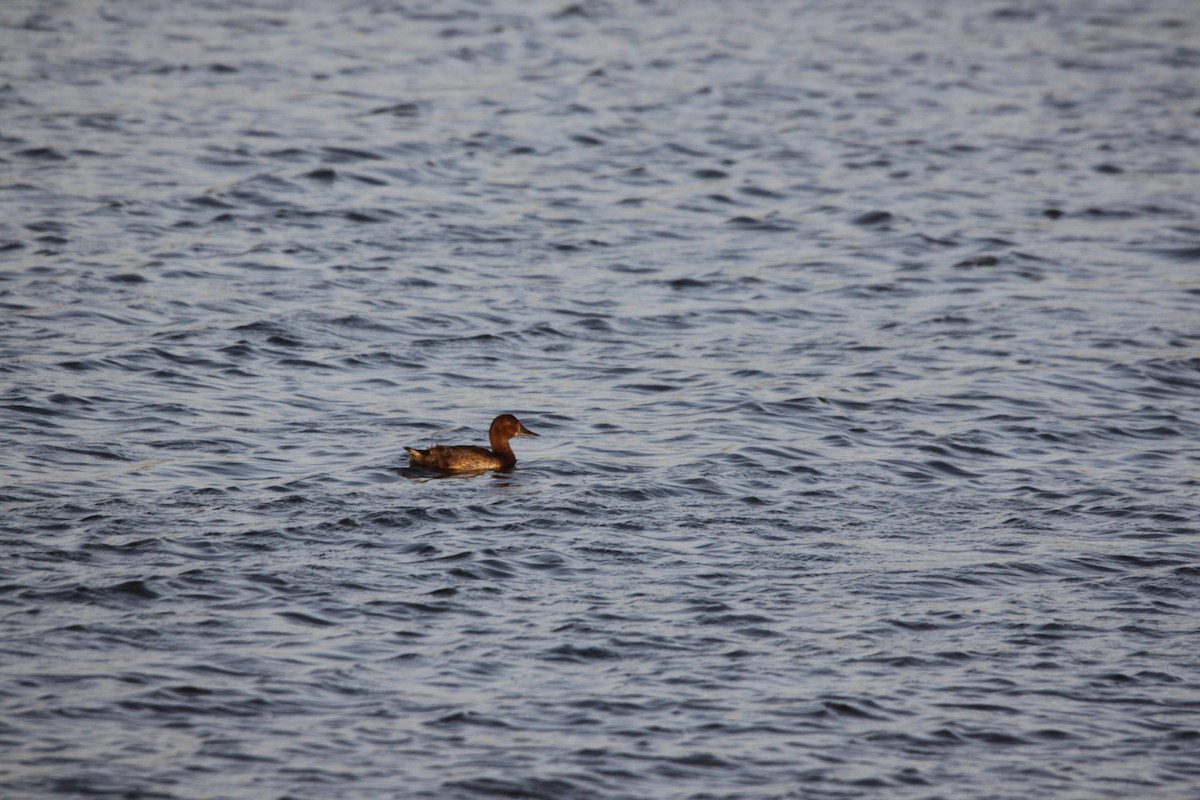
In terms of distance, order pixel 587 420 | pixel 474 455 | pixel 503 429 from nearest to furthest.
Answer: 1. pixel 474 455
2. pixel 503 429
3. pixel 587 420

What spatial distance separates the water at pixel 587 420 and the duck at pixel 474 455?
0.18 m

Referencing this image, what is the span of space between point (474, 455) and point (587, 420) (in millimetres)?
2011

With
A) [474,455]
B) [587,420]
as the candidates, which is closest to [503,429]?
[474,455]

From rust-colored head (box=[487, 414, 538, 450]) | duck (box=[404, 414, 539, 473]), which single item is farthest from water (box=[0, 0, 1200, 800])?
rust-colored head (box=[487, 414, 538, 450])

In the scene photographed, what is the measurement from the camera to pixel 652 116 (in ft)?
86.7

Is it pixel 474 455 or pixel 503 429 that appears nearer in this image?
pixel 474 455

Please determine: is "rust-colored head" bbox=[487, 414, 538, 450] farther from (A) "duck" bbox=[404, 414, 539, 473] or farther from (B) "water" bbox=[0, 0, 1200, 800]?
(B) "water" bbox=[0, 0, 1200, 800]

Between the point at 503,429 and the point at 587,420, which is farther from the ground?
the point at 503,429

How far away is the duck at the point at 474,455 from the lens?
12.7m

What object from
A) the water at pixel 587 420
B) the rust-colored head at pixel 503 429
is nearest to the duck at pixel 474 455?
the rust-colored head at pixel 503 429

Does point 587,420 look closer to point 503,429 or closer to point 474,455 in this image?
point 503,429

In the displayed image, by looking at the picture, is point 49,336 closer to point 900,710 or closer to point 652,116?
point 900,710

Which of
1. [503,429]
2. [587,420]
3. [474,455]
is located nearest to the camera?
[474,455]

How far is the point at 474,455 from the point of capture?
1279 centimetres
